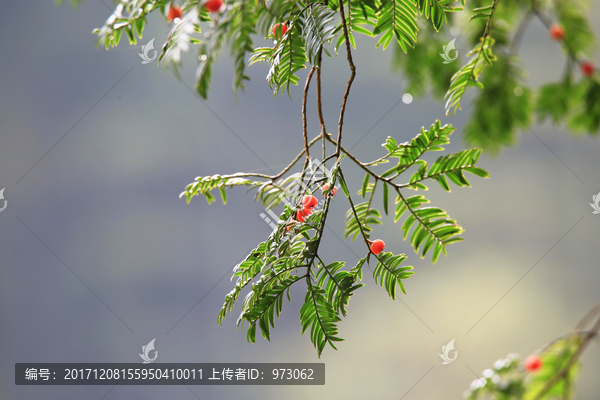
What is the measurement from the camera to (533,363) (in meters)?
0.31

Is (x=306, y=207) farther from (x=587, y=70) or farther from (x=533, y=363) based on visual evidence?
(x=587, y=70)

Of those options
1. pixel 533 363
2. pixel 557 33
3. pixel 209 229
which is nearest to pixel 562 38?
pixel 557 33

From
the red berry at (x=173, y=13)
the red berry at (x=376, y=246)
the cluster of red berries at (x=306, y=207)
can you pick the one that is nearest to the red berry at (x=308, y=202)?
the cluster of red berries at (x=306, y=207)

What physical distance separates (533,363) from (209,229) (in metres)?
2.27

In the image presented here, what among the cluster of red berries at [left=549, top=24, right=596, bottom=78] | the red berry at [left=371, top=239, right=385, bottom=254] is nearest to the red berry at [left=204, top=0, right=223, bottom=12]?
the red berry at [left=371, top=239, right=385, bottom=254]

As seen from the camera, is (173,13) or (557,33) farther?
(557,33)

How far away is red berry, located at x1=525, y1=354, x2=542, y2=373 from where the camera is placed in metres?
0.30

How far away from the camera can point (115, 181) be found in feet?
7.98

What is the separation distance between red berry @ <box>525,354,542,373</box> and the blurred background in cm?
189

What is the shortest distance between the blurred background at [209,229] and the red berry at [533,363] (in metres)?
1.89

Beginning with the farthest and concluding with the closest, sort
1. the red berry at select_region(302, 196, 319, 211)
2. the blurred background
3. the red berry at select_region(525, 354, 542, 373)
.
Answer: the blurred background → the red berry at select_region(302, 196, 319, 211) → the red berry at select_region(525, 354, 542, 373)

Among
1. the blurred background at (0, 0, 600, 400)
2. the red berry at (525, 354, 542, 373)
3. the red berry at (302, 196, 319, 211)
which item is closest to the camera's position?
the red berry at (525, 354, 542, 373)

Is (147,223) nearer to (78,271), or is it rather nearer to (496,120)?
(78,271)

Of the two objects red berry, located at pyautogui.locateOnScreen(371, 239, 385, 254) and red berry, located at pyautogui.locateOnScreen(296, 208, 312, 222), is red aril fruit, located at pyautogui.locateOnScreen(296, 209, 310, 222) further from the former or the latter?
red berry, located at pyautogui.locateOnScreen(371, 239, 385, 254)
